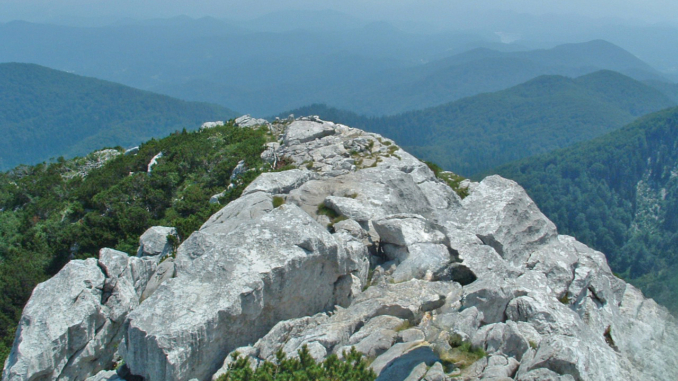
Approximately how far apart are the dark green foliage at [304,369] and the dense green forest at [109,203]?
34.0 ft

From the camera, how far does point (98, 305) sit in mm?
13883

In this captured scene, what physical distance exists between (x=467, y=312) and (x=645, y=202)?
224225mm

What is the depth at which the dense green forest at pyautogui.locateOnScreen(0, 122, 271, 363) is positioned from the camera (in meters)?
24.5

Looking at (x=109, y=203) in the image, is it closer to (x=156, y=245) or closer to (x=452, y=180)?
(x=156, y=245)

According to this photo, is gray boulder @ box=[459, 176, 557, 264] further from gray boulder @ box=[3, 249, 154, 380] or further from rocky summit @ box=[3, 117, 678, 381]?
gray boulder @ box=[3, 249, 154, 380]

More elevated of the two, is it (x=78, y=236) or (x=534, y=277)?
(x=534, y=277)

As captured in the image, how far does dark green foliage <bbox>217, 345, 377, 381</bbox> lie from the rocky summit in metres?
0.44

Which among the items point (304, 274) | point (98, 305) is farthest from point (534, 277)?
point (98, 305)

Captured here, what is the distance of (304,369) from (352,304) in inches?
132

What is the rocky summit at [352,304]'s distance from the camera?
1109 cm

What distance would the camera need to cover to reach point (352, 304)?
13719mm

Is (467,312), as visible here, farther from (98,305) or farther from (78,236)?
(78,236)

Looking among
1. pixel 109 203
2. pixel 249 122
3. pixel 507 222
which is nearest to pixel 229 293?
pixel 507 222

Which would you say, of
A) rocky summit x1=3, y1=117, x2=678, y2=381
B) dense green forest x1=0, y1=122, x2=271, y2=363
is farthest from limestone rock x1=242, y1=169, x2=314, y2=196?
dense green forest x1=0, y1=122, x2=271, y2=363
